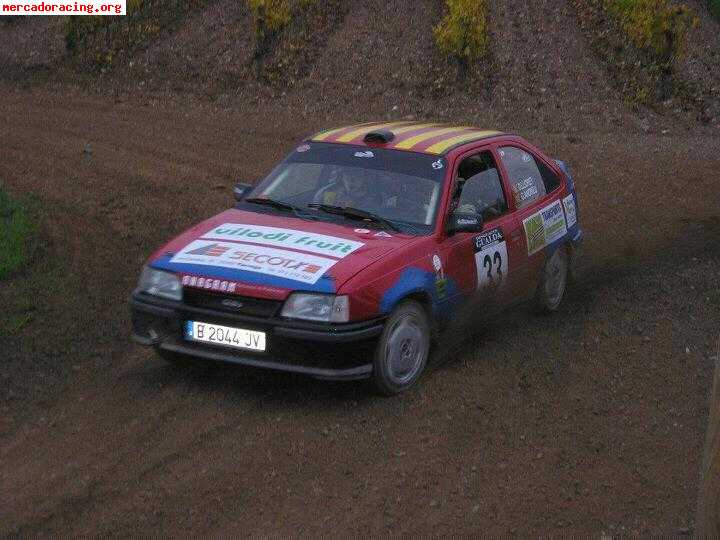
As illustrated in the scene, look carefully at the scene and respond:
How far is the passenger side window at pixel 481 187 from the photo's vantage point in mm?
7695

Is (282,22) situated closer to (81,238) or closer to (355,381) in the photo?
(81,238)

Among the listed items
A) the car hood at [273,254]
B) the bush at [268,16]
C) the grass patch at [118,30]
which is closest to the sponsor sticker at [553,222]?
the car hood at [273,254]

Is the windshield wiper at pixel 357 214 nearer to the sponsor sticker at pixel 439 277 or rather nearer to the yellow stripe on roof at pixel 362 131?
the sponsor sticker at pixel 439 277

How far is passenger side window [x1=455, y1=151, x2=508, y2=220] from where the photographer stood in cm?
770

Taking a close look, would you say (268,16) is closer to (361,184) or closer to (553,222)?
(553,222)

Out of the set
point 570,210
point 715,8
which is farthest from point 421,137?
point 715,8

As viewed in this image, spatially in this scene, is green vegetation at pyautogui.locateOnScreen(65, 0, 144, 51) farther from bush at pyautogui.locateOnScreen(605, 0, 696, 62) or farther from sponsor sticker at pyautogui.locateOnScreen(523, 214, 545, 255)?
sponsor sticker at pyautogui.locateOnScreen(523, 214, 545, 255)

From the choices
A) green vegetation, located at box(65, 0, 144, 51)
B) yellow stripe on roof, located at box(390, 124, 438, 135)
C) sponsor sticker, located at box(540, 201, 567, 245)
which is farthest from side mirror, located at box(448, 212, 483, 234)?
green vegetation, located at box(65, 0, 144, 51)

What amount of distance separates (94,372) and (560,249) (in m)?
3.82

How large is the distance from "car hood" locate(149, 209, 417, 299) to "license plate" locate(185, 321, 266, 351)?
0.73ft

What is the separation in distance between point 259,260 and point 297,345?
591mm

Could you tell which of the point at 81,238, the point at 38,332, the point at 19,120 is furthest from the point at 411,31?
the point at 38,332

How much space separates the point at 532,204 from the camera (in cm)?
845

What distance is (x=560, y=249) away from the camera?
8.97 meters
